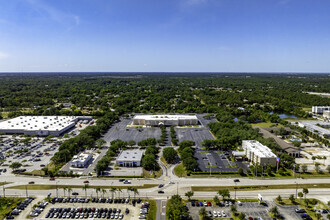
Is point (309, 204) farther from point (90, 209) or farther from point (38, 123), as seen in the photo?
point (38, 123)

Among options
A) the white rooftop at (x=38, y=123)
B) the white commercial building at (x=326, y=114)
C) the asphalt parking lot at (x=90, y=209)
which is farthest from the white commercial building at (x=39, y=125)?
the white commercial building at (x=326, y=114)

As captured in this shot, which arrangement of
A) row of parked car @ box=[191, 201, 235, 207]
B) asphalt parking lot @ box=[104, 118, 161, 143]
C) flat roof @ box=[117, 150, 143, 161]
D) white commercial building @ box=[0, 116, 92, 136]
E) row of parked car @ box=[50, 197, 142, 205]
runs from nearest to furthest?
row of parked car @ box=[191, 201, 235, 207], row of parked car @ box=[50, 197, 142, 205], flat roof @ box=[117, 150, 143, 161], asphalt parking lot @ box=[104, 118, 161, 143], white commercial building @ box=[0, 116, 92, 136]

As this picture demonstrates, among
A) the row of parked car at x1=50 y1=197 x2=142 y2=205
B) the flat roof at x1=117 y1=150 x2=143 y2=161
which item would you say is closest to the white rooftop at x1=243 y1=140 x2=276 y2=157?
the flat roof at x1=117 y1=150 x2=143 y2=161

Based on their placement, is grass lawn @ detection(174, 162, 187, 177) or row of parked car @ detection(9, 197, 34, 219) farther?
grass lawn @ detection(174, 162, 187, 177)

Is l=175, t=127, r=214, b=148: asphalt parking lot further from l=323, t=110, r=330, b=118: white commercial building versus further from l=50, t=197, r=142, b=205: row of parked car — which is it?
l=323, t=110, r=330, b=118: white commercial building

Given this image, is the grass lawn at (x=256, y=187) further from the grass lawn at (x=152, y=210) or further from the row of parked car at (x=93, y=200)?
the row of parked car at (x=93, y=200)

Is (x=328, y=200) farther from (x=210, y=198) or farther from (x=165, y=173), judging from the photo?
(x=165, y=173)

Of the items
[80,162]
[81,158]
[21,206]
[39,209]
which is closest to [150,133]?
[81,158]
